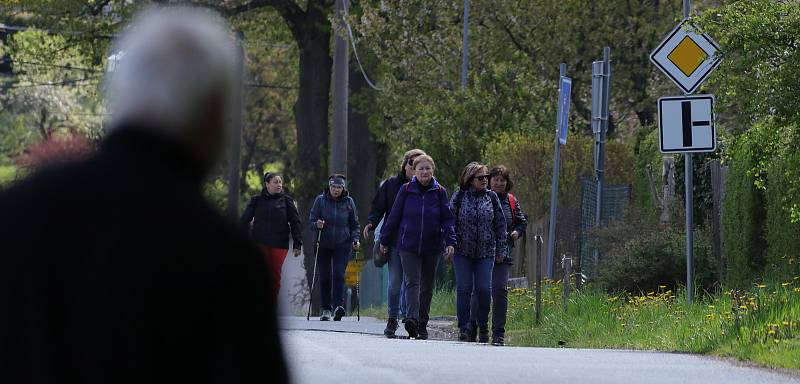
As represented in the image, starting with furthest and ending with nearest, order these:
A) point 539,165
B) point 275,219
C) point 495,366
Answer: point 539,165
point 275,219
point 495,366

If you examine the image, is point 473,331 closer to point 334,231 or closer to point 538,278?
point 538,278

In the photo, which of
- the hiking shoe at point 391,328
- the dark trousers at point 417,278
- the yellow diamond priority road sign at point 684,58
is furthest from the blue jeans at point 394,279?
the yellow diamond priority road sign at point 684,58

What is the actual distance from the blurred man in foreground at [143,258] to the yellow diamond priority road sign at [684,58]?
12.2 metres

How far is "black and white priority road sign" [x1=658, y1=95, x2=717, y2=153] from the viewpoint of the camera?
15750mm

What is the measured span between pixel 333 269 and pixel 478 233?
14.5ft

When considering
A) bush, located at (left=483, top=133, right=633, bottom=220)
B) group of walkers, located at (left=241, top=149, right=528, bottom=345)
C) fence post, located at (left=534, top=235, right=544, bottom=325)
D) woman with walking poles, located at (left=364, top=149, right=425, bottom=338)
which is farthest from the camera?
bush, located at (left=483, top=133, right=633, bottom=220)

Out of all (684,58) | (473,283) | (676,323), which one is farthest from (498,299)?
(684,58)

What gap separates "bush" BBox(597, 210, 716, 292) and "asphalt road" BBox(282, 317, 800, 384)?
593 cm

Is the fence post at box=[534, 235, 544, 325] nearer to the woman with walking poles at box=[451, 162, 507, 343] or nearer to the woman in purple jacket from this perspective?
the woman with walking poles at box=[451, 162, 507, 343]

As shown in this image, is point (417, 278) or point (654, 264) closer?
point (417, 278)

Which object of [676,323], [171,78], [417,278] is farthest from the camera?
[417,278]

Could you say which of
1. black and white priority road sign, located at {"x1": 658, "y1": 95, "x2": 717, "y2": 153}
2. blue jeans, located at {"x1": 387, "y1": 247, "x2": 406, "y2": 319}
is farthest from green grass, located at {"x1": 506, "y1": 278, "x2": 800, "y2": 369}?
black and white priority road sign, located at {"x1": 658, "y1": 95, "x2": 717, "y2": 153}

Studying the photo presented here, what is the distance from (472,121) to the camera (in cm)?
3120

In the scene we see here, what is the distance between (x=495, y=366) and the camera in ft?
37.0
